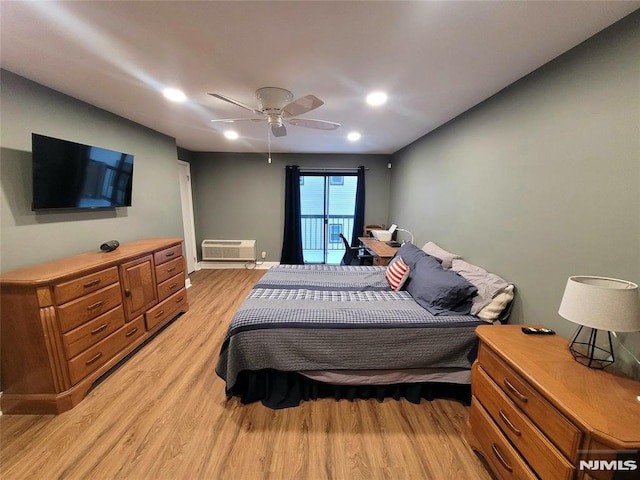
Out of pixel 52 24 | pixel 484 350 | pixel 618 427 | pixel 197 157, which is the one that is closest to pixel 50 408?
pixel 52 24

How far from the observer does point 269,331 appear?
5.91ft

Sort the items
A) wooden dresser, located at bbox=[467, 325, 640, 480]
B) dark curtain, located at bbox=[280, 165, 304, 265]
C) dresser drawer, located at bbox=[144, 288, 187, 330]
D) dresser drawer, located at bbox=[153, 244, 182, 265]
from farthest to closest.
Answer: dark curtain, located at bbox=[280, 165, 304, 265]
dresser drawer, located at bbox=[153, 244, 182, 265]
dresser drawer, located at bbox=[144, 288, 187, 330]
wooden dresser, located at bbox=[467, 325, 640, 480]

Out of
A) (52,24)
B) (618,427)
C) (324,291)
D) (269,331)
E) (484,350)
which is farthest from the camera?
(324,291)

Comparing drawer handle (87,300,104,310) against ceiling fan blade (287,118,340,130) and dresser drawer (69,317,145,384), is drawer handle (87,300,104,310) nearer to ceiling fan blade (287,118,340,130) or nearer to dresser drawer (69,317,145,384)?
dresser drawer (69,317,145,384)

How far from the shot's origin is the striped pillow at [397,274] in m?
2.52

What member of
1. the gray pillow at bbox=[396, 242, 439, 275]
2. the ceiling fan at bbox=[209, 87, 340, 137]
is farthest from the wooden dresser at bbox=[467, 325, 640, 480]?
the ceiling fan at bbox=[209, 87, 340, 137]

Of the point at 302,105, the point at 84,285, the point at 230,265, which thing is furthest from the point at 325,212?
the point at 84,285

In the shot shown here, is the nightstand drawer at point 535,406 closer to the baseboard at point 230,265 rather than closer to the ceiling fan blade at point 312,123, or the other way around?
the ceiling fan blade at point 312,123

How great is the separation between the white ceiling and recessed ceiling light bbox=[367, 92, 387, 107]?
76mm

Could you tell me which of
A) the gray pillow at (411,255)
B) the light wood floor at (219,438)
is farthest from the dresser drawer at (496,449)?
the gray pillow at (411,255)

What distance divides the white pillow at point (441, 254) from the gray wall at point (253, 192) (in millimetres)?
2336

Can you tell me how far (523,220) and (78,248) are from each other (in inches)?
149

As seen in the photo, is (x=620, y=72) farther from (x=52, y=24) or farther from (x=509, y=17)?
(x=52, y=24)

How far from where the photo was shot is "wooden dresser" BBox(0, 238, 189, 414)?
1648 millimetres
